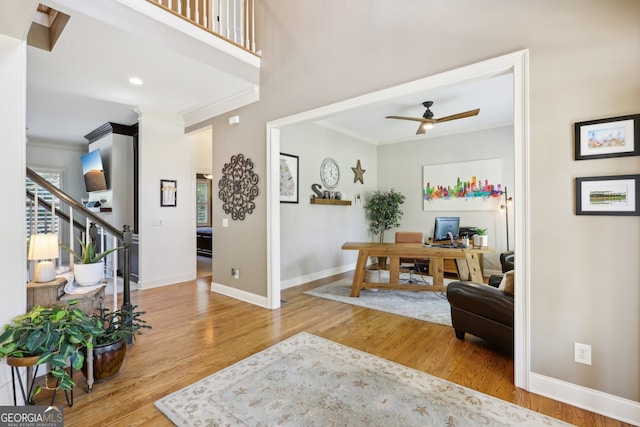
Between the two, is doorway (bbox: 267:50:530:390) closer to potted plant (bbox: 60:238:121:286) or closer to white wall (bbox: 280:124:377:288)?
white wall (bbox: 280:124:377:288)

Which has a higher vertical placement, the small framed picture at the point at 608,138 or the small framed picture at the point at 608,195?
the small framed picture at the point at 608,138

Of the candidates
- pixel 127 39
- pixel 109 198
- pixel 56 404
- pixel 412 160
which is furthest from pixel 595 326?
pixel 109 198

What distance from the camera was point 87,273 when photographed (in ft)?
8.16

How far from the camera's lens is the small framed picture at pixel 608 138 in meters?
1.69

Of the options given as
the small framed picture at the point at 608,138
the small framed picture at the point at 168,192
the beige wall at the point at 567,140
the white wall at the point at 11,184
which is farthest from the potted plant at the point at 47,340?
the small framed picture at the point at 168,192

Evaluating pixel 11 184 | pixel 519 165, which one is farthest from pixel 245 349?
pixel 519 165

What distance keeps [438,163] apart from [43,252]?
243 inches

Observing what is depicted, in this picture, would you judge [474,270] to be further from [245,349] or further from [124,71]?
[124,71]

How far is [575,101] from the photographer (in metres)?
1.84

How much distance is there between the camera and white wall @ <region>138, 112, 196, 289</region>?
15.6 feet

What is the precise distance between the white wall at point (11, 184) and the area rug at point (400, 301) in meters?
3.14

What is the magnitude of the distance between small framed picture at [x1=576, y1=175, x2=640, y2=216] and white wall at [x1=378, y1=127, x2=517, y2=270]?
4.11 m

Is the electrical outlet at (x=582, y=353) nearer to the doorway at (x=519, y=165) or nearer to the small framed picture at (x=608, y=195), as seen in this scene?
the doorway at (x=519, y=165)

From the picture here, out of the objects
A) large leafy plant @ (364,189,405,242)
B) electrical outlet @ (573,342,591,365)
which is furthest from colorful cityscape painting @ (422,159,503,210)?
electrical outlet @ (573,342,591,365)
